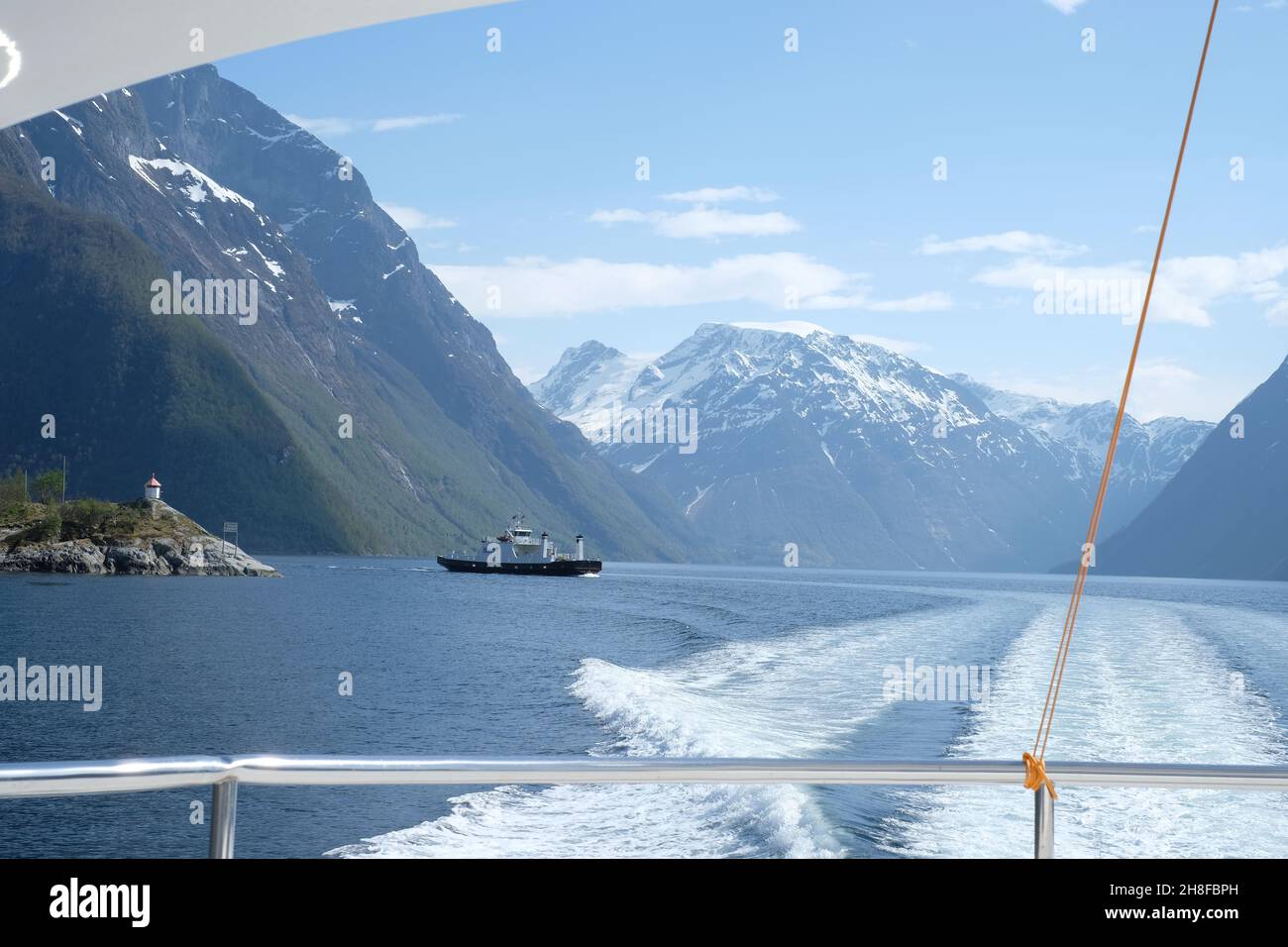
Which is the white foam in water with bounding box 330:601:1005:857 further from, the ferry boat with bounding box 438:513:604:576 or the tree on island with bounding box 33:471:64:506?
the tree on island with bounding box 33:471:64:506

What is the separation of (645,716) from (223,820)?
2403cm

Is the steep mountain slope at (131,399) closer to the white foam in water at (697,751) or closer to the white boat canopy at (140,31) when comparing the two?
the white foam in water at (697,751)

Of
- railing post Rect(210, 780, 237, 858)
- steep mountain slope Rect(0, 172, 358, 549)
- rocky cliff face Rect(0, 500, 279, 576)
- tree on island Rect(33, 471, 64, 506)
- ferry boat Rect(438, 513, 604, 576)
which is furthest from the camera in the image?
steep mountain slope Rect(0, 172, 358, 549)

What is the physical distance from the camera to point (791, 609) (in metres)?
70.9

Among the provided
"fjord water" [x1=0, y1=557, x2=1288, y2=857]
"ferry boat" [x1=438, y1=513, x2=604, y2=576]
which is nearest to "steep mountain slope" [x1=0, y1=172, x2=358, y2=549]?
"ferry boat" [x1=438, y1=513, x2=604, y2=576]

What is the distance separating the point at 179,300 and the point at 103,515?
9370 cm

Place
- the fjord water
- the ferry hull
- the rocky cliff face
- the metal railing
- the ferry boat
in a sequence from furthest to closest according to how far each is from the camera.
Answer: the ferry boat < the ferry hull < the rocky cliff face < the fjord water < the metal railing

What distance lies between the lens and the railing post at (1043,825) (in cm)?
231

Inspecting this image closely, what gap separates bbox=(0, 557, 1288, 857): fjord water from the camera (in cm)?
1335

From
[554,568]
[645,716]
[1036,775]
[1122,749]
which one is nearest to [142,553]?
[554,568]

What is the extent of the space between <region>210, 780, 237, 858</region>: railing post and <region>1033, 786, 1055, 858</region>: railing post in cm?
150

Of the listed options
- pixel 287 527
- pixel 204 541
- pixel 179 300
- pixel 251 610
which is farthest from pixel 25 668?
pixel 179 300

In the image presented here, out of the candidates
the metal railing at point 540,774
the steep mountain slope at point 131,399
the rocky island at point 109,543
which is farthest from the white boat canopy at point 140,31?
the steep mountain slope at point 131,399
